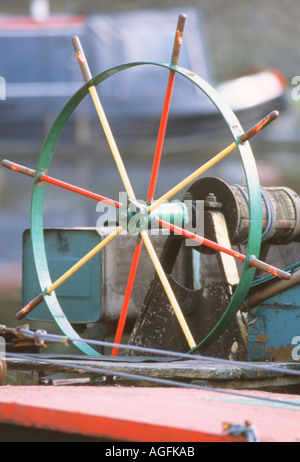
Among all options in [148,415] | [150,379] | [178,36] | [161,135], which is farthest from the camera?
[161,135]

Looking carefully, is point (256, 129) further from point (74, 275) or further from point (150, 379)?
point (74, 275)

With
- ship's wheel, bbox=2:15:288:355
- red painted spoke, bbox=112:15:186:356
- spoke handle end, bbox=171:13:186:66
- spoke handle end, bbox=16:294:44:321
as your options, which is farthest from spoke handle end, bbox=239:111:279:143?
spoke handle end, bbox=16:294:44:321

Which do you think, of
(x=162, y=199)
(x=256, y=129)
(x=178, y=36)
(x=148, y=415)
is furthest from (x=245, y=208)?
(x=148, y=415)

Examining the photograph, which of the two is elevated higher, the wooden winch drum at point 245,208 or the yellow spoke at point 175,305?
the wooden winch drum at point 245,208

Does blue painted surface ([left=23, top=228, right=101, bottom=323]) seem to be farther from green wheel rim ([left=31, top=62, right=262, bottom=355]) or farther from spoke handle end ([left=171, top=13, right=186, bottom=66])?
spoke handle end ([left=171, top=13, right=186, bottom=66])

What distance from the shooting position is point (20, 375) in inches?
139

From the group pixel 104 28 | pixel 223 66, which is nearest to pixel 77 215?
pixel 104 28

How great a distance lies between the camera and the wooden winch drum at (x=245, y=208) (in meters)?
3.37

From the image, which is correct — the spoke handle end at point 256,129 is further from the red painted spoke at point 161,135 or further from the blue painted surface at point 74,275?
the blue painted surface at point 74,275

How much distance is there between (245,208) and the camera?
3.40 metres

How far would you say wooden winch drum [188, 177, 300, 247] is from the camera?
11.0 ft

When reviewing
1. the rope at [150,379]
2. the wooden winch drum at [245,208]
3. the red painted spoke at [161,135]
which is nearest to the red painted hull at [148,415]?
the rope at [150,379]

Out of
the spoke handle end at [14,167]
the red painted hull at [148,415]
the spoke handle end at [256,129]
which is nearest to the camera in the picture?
the red painted hull at [148,415]
